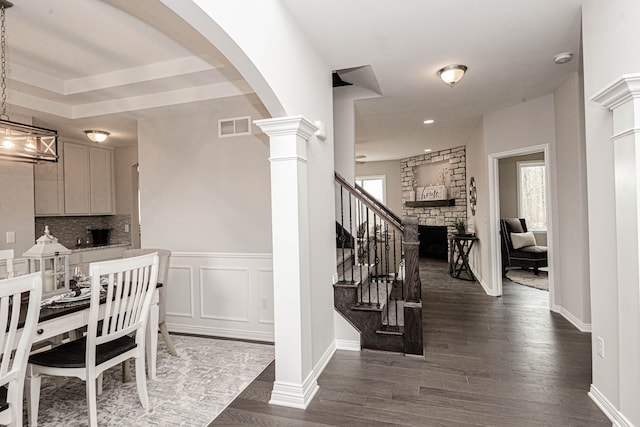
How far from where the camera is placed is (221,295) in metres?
3.82

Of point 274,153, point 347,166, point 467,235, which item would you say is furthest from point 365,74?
point 467,235

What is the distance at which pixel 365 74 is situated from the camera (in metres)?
3.63

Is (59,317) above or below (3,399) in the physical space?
above

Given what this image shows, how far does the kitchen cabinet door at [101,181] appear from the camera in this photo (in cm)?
548

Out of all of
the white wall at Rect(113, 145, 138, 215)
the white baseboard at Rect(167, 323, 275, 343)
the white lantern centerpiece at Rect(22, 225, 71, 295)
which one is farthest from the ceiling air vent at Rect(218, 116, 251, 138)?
the white wall at Rect(113, 145, 138, 215)

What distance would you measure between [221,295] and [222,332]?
415mm

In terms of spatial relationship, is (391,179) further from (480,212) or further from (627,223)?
(627,223)

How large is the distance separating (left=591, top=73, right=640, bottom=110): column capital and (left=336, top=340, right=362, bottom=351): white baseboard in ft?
8.60

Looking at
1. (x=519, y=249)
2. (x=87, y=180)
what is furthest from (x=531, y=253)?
(x=87, y=180)

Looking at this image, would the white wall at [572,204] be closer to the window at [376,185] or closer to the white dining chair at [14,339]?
the white dining chair at [14,339]

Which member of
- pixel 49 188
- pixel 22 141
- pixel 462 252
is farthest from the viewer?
pixel 462 252

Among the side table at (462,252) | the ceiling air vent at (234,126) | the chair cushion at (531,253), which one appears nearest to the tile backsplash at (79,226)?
the ceiling air vent at (234,126)

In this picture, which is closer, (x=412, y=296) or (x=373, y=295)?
(x=412, y=296)

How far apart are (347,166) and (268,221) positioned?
1324 mm
